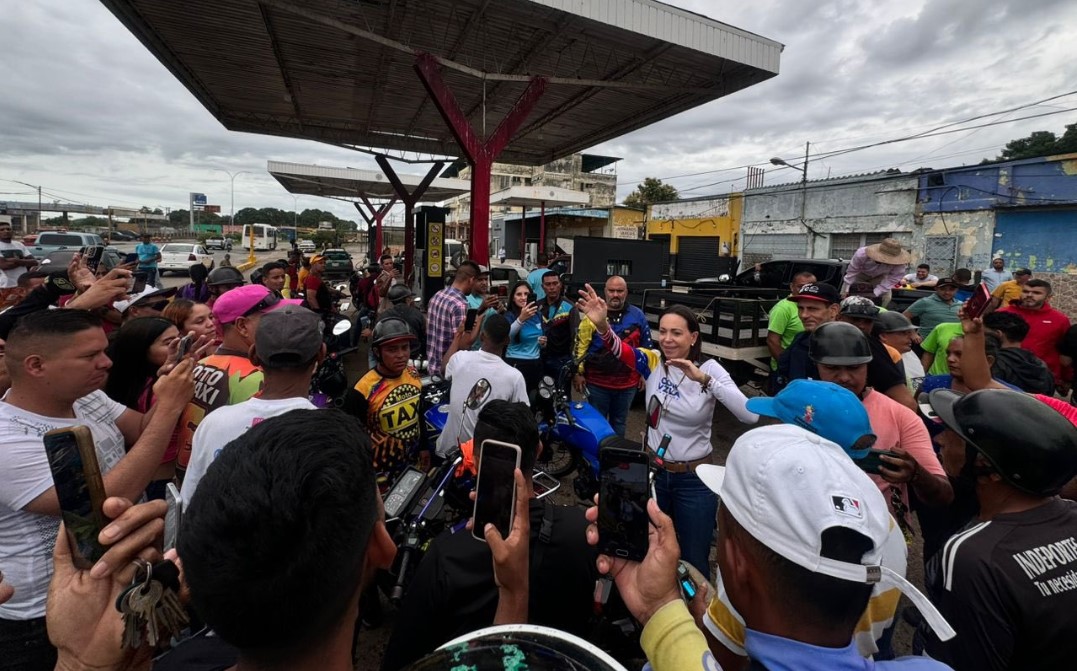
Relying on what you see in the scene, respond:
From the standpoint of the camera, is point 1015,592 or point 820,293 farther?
point 820,293

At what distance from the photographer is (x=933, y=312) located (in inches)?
225

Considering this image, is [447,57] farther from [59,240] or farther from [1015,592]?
[59,240]

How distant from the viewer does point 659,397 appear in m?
3.12

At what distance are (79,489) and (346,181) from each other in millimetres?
25710

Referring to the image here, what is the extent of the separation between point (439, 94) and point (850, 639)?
34.1 ft

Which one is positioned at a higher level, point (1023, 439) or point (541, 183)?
point (541, 183)

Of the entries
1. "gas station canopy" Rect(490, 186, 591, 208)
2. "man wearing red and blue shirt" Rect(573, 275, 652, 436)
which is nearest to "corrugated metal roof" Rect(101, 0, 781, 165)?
"man wearing red and blue shirt" Rect(573, 275, 652, 436)

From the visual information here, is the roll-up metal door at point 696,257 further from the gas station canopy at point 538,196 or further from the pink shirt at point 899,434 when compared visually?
the pink shirt at point 899,434

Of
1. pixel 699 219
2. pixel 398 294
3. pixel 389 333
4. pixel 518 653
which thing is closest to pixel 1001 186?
pixel 699 219

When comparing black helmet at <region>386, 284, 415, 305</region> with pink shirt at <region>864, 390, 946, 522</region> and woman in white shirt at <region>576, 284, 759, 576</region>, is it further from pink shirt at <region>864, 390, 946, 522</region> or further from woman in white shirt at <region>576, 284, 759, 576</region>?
pink shirt at <region>864, 390, 946, 522</region>

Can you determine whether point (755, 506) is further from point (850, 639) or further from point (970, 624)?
point (970, 624)

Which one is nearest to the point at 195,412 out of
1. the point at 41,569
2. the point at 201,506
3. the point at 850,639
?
the point at 41,569

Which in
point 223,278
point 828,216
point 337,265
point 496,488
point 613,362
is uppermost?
point 828,216

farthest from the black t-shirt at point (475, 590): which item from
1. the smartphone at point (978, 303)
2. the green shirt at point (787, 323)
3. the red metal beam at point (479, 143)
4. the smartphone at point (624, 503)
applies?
the red metal beam at point (479, 143)
